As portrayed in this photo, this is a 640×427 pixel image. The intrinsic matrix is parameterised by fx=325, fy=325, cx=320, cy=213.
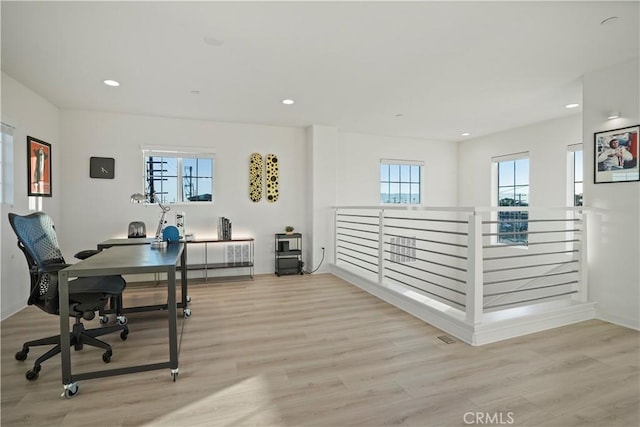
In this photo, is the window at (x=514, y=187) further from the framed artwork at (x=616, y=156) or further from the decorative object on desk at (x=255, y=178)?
the decorative object on desk at (x=255, y=178)

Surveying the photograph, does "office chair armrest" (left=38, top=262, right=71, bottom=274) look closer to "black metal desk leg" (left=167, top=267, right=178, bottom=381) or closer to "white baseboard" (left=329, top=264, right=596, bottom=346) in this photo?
"black metal desk leg" (left=167, top=267, right=178, bottom=381)

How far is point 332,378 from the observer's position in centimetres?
220

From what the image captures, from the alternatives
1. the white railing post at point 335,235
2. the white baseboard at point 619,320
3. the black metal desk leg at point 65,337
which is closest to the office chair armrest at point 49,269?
the black metal desk leg at point 65,337

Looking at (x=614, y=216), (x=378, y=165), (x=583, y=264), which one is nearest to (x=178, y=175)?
(x=378, y=165)

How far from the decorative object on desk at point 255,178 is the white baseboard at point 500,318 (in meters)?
2.95

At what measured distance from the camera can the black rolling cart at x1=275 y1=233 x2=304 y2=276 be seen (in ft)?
17.9

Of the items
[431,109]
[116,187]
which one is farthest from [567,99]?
[116,187]

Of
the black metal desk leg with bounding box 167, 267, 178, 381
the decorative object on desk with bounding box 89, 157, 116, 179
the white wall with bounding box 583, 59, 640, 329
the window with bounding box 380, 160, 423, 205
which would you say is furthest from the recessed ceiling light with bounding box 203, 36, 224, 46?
the window with bounding box 380, 160, 423, 205

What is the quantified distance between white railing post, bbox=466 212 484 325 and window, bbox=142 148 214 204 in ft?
13.2

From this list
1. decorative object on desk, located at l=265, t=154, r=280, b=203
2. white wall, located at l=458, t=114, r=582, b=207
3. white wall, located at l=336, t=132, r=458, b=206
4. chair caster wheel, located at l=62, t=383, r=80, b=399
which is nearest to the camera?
chair caster wheel, located at l=62, t=383, r=80, b=399

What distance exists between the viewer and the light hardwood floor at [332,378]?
1814mm

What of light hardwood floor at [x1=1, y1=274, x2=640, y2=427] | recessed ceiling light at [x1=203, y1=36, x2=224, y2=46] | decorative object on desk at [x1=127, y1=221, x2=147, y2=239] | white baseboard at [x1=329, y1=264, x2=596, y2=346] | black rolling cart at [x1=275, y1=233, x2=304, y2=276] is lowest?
light hardwood floor at [x1=1, y1=274, x2=640, y2=427]

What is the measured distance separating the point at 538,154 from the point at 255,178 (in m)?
4.75

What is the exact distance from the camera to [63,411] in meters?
1.84
